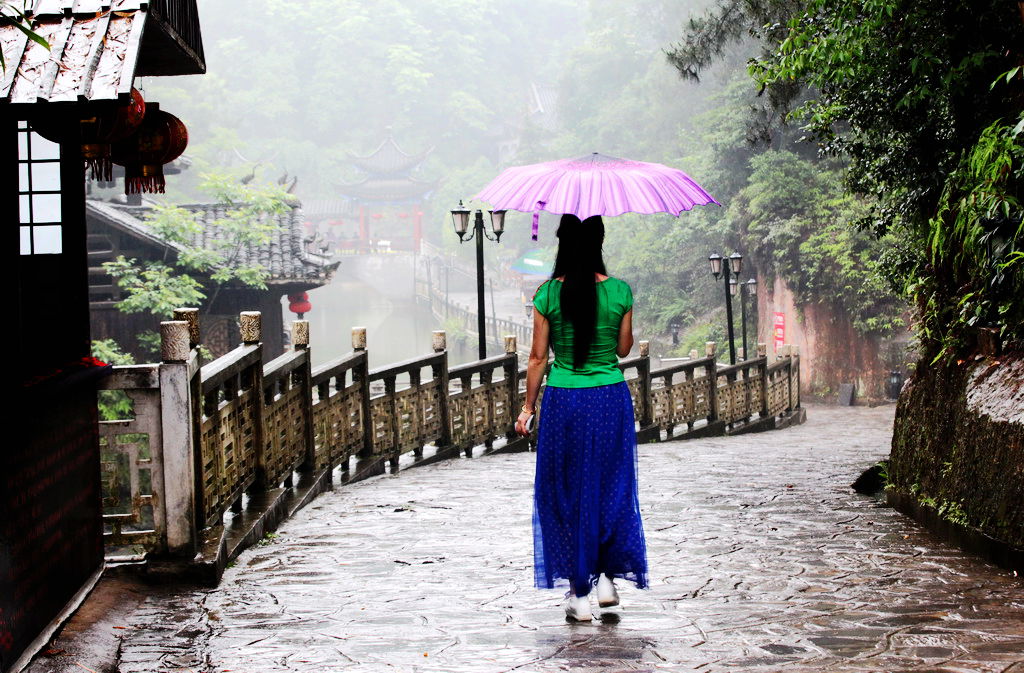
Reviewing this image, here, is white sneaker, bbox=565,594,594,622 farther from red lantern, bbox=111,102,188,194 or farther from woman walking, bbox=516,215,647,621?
red lantern, bbox=111,102,188,194

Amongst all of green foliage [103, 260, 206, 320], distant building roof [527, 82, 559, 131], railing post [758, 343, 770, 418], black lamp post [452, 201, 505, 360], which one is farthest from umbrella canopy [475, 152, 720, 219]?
distant building roof [527, 82, 559, 131]

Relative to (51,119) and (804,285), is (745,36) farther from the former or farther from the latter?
(51,119)

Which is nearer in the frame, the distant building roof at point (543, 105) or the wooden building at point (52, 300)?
the wooden building at point (52, 300)

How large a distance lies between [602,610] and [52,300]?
2640 millimetres

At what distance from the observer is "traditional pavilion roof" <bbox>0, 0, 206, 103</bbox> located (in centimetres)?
345

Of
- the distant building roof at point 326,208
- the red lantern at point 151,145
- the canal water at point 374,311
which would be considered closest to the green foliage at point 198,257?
the red lantern at point 151,145

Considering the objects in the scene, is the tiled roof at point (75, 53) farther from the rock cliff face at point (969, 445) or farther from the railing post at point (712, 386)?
the railing post at point (712, 386)

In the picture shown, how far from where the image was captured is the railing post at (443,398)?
36.3 feet

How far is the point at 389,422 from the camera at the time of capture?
10.0 meters

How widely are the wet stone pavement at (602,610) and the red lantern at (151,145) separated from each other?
2.09 meters

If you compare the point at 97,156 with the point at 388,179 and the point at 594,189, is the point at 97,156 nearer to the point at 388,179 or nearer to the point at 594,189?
the point at 594,189

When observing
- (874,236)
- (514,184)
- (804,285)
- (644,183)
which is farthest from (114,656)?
(804,285)

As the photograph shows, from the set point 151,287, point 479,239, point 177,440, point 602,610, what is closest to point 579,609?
point 602,610

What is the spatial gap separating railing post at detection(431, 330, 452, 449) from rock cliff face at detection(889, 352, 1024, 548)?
207 inches
